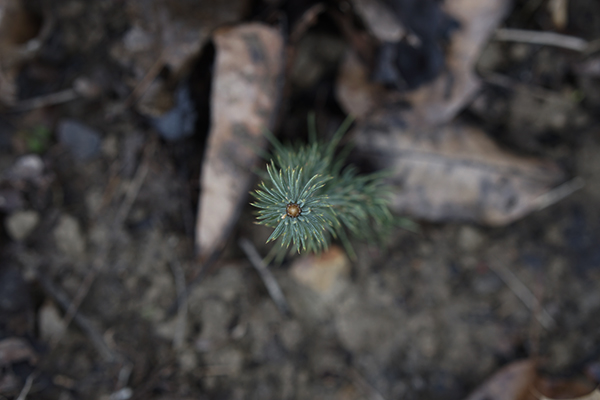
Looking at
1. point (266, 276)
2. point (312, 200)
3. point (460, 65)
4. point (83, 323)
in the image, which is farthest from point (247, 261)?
point (460, 65)

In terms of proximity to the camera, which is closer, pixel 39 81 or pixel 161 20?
pixel 161 20

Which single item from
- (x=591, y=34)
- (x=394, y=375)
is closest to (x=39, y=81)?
(x=394, y=375)

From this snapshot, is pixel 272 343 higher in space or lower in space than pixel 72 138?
lower

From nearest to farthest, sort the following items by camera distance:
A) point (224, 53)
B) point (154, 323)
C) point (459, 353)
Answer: point (224, 53) < point (154, 323) < point (459, 353)

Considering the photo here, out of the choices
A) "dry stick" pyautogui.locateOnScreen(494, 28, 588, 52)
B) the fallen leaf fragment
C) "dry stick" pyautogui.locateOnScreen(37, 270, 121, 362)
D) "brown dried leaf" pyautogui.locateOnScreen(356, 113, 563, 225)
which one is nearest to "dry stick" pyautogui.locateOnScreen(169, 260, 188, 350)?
"dry stick" pyautogui.locateOnScreen(37, 270, 121, 362)

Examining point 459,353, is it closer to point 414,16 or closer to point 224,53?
point 414,16

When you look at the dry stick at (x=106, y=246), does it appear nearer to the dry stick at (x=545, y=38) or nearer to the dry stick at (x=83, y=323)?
the dry stick at (x=83, y=323)

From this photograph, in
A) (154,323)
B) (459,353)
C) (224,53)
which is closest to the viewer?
(224,53)

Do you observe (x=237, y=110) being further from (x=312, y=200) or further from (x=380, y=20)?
(x=312, y=200)
